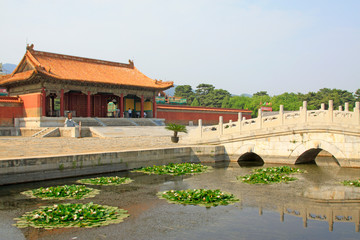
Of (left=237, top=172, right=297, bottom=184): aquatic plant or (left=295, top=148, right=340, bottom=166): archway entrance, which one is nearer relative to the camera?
(left=237, top=172, right=297, bottom=184): aquatic plant

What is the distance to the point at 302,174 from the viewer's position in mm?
13859

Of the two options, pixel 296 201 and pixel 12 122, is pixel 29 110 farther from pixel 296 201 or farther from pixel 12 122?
pixel 296 201

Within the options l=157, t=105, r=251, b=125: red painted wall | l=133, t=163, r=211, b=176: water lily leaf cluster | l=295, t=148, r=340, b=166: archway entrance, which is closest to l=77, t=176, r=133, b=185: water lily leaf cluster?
l=133, t=163, r=211, b=176: water lily leaf cluster

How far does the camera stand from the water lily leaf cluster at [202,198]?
9258 millimetres

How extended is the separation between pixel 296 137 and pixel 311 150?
1238 mm

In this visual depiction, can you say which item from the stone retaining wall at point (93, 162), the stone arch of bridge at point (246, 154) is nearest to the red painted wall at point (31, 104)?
the stone retaining wall at point (93, 162)

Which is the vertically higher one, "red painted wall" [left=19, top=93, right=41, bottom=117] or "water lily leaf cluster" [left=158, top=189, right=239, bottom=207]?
"red painted wall" [left=19, top=93, right=41, bottom=117]

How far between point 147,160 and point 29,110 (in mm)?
13813

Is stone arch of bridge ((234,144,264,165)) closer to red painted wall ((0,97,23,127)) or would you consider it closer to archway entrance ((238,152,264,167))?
archway entrance ((238,152,264,167))

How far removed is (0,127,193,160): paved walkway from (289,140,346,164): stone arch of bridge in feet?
20.4

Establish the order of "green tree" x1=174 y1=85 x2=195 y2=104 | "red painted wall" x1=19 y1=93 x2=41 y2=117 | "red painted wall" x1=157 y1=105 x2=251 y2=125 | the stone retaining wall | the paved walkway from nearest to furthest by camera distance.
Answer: the stone retaining wall
the paved walkway
"red painted wall" x1=19 y1=93 x2=41 y2=117
"red painted wall" x1=157 y1=105 x2=251 y2=125
"green tree" x1=174 y1=85 x2=195 y2=104

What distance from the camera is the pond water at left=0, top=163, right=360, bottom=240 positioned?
22.7 ft

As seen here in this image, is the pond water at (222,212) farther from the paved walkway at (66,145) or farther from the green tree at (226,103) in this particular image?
the green tree at (226,103)

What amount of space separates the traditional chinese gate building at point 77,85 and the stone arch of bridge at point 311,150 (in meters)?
16.6
